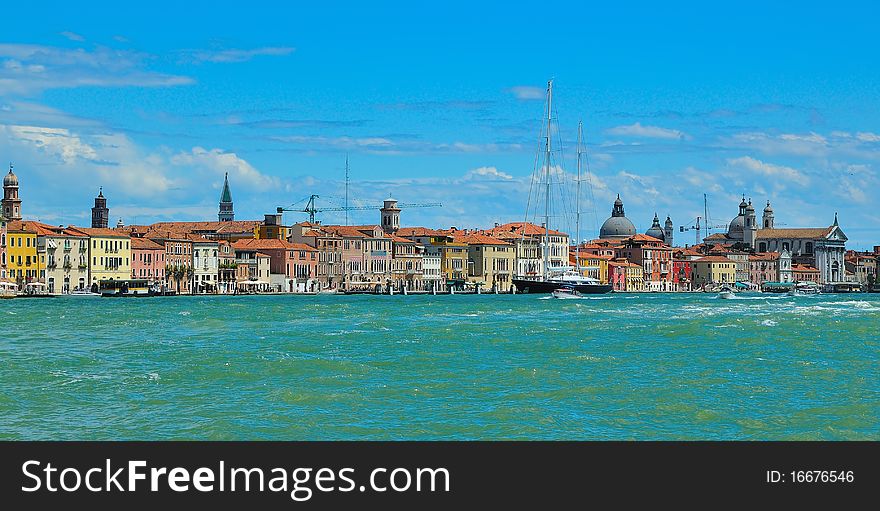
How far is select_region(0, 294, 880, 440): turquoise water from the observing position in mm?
16094

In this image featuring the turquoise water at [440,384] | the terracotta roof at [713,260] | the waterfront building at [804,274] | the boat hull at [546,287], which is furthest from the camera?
the waterfront building at [804,274]

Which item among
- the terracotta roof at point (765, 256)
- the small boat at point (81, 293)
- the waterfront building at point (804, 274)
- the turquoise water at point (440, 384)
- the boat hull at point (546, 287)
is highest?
the terracotta roof at point (765, 256)

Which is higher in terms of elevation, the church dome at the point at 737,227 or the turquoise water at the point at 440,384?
the church dome at the point at 737,227

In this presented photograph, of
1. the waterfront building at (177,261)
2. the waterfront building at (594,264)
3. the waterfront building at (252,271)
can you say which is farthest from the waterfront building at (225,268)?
the waterfront building at (594,264)

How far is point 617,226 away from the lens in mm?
171250

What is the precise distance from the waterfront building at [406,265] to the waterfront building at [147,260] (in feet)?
75.0

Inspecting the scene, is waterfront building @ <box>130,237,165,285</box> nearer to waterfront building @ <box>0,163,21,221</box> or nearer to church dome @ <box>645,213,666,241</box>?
waterfront building @ <box>0,163,21,221</box>

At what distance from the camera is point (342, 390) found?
2014cm

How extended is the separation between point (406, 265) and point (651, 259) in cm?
4086

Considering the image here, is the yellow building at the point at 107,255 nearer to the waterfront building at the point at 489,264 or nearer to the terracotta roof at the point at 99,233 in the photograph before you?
the terracotta roof at the point at 99,233

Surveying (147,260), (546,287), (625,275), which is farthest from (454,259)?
(147,260)

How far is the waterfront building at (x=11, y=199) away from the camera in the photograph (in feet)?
309

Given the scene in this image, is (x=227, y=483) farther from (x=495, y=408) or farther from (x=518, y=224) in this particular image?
(x=518, y=224)

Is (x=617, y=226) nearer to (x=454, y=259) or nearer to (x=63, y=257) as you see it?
(x=454, y=259)
